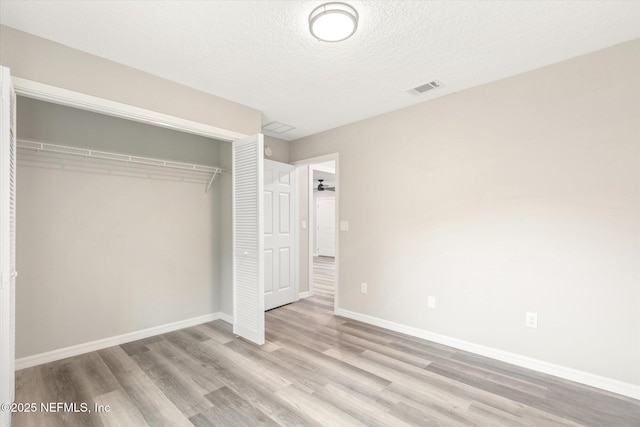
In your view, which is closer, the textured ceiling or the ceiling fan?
the textured ceiling

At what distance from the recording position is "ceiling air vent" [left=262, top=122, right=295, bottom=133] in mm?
4117

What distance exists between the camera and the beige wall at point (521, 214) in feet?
7.47

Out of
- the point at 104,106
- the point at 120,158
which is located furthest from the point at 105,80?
the point at 120,158

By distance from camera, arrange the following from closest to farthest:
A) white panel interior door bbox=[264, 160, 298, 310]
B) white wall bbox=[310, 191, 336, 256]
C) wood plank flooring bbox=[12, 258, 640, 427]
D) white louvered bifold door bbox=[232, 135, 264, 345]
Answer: wood plank flooring bbox=[12, 258, 640, 427] → white louvered bifold door bbox=[232, 135, 264, 345] → white panel interior door bbox=[264, 160, 298, 310] → white wall bbox=[310, 191, 336, 256]

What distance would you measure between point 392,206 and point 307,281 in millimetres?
2233

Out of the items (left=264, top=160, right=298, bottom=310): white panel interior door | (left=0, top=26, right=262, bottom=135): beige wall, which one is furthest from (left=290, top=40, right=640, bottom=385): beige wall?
(left=0, top=26, right=262, bottom=135): beige wall

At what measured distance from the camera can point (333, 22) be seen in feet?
6.23

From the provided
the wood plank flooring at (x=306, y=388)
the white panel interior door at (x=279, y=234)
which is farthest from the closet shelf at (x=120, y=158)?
the wood plank flooring at (x=306, y=388)

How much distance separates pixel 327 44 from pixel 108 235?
281 centimetres

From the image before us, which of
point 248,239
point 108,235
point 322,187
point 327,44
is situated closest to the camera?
point 327,44

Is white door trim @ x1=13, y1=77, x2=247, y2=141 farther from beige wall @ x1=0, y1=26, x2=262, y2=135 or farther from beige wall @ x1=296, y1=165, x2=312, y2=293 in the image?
beige wall @ x1=296, y1=165, x2=312, y2=293

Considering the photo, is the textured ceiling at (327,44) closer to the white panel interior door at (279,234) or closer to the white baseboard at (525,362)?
the white panel interior door at (279,234)

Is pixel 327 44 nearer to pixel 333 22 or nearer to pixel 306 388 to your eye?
pixel 333 22

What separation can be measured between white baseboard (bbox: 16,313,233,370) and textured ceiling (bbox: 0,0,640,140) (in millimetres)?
2631
